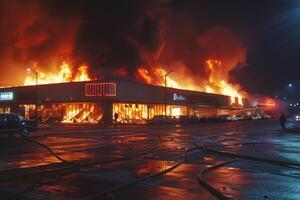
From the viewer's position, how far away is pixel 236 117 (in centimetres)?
9100

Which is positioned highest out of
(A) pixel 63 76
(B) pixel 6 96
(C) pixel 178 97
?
(A) pixel 63 76

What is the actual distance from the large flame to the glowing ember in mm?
12523

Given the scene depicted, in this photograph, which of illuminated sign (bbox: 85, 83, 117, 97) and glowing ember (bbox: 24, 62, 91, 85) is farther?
glowing ember (bbox: 24, 62, 91, 85)

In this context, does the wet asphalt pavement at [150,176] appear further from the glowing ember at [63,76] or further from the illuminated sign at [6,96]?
the illuminated sign at [6,96]

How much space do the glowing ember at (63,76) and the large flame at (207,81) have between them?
12523 mm

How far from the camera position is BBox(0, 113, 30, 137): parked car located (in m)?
29.9

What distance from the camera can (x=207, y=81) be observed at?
12025 centimetres

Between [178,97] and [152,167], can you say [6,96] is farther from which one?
[152,167]

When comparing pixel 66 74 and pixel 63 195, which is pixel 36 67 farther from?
pixel 63 195

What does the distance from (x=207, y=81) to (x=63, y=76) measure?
46.2 metres

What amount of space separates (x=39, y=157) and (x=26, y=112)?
6915 cm

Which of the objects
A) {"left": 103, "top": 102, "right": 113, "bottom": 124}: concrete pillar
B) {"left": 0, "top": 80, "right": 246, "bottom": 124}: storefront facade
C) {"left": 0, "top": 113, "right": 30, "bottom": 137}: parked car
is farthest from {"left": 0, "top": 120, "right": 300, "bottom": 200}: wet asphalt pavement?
{"left": 103, "top": 102, "right": 113, "bottom": 124}: concrete pillar

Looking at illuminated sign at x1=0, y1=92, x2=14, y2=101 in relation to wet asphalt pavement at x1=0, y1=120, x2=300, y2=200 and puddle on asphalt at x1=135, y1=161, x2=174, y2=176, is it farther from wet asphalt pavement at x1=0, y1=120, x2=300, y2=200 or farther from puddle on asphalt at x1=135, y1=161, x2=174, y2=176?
puddle on asphalt at x1=135, y1=161, x2=174, y2=176

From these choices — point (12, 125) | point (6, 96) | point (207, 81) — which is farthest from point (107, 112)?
point (207, 81)
